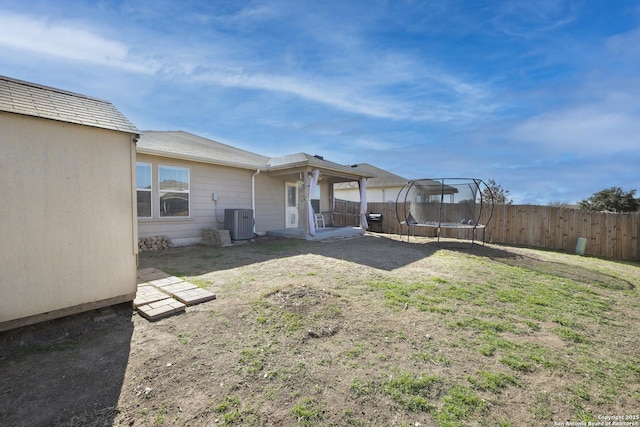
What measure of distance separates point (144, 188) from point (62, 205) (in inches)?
200

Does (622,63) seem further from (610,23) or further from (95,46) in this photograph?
(95,46)

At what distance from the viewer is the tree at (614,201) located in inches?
474

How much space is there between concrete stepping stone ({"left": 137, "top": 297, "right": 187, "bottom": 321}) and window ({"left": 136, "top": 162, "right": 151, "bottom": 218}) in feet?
16.0

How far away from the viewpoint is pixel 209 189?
854 centimetres

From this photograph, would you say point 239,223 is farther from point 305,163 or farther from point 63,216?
point 63,216

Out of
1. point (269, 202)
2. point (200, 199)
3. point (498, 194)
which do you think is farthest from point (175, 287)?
point (498, 194)

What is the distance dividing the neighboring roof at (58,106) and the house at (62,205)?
11 millimetres

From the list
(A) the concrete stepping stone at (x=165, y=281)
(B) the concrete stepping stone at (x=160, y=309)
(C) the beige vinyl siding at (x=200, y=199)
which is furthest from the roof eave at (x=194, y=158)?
(B) the concrete stepping stone at (x=160, y=309)

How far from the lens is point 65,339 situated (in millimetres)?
→ 2670

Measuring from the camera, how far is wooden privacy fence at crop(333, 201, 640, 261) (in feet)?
25.3

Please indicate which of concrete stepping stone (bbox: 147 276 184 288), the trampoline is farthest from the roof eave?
the trampoline

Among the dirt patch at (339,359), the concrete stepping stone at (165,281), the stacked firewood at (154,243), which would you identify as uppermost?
the stacked firewood at (154,243)

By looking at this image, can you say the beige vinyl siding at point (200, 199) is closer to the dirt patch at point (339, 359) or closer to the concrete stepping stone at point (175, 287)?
the concrete stepping stone at point (175, 287)

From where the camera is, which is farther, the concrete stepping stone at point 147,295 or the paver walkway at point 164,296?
the concrete stepping stone at point 147,295
